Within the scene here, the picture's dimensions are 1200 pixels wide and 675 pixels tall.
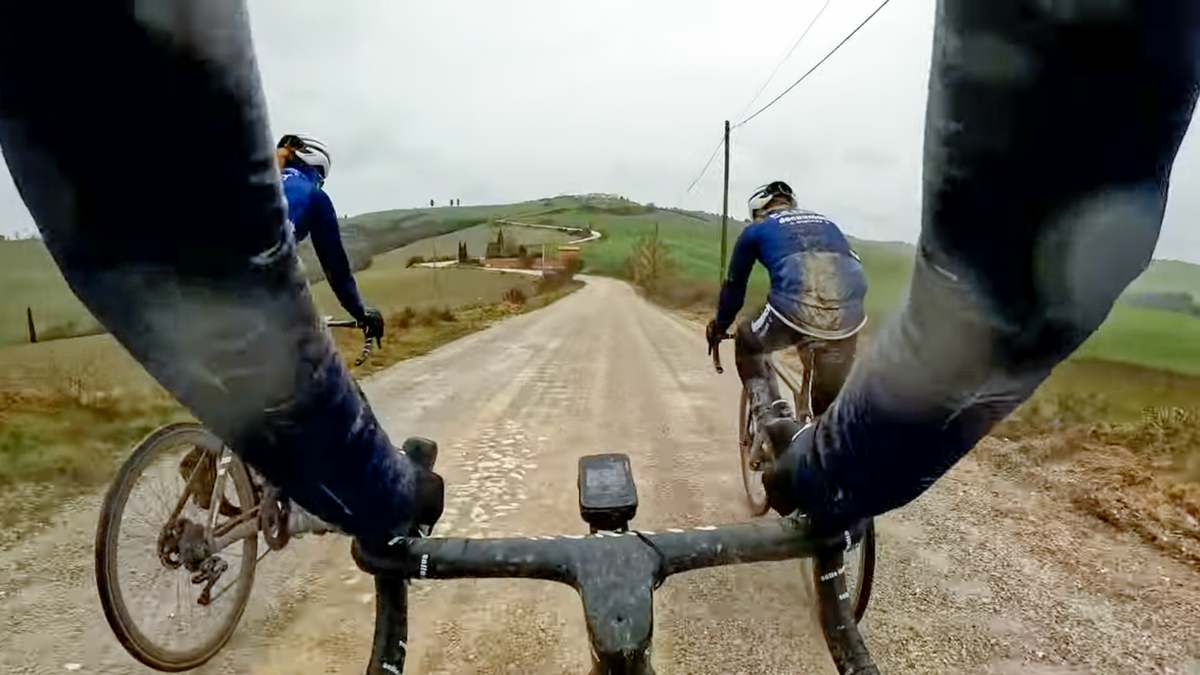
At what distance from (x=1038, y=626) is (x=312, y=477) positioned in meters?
3.82

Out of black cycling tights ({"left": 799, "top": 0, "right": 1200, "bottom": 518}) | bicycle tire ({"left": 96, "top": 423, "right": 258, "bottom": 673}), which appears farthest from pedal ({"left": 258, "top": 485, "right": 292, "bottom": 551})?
black cycling tights ({"left": 799, "top": 0, "right": 1200, "bottom": 518})

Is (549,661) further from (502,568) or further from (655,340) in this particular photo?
(655,340)

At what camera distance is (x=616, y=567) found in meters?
1.08

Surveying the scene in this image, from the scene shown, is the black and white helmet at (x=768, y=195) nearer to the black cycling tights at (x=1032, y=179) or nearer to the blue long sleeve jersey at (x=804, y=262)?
the blue long sleeve jersey at (x=804, y=262)

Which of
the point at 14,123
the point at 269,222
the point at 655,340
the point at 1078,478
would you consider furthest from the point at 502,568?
the point at 655,340

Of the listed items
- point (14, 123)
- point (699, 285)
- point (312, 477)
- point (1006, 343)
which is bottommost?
point (699, 285)

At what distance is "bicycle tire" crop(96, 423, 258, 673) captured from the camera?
9.93 ft

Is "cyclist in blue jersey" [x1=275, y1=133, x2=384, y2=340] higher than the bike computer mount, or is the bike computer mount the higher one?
"cyclist in blue jersey" [x1=275, y1=133, x2=384, y2=340]

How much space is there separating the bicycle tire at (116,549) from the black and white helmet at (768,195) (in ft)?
9.34

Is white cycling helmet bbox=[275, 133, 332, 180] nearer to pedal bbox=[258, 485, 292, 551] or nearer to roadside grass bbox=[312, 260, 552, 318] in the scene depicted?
pedal bbox=[258, 485, 292, 551]

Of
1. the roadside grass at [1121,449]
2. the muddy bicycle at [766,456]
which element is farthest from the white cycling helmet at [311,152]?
the roadside grass at [1121,449]

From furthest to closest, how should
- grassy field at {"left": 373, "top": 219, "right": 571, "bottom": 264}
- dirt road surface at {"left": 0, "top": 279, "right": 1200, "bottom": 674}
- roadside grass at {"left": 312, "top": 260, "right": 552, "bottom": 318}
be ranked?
grassy field at {"left": 373, "top": 219, "right": 571, "bottom": 264} < roadside grass at {"left": 312, "top": 260, "right": 552, "bottom": 318} < dirt road surface at {"left": 0, "top": 279, "right": 1200, "bottom": 674}

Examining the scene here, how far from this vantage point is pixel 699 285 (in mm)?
34469

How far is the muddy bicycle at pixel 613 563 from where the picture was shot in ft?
3.37
